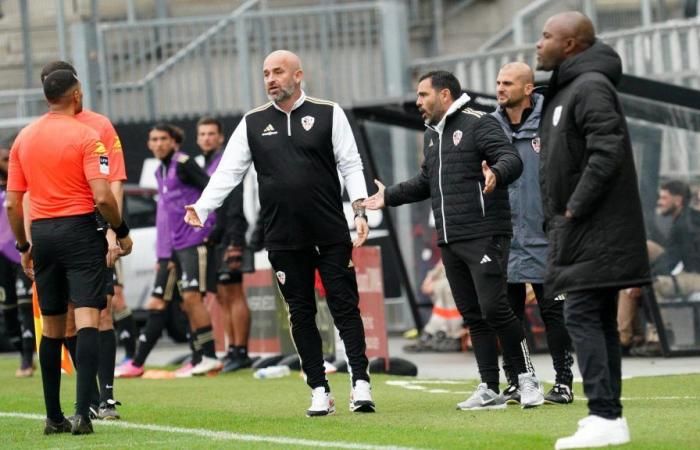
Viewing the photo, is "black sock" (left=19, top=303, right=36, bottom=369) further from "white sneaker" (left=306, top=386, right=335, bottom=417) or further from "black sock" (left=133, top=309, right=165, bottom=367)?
"white sneaker" (left=306, top=386, right=335, bottom=417)

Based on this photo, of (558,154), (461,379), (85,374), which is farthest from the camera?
(461,379)

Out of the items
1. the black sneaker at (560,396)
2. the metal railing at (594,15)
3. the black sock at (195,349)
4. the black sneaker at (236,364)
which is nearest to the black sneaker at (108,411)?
the black sneaker at (560,396)

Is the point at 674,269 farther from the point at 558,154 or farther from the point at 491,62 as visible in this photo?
the point at 558,154

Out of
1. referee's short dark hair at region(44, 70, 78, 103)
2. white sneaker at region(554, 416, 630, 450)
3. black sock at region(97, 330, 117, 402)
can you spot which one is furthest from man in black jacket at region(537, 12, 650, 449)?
black sock at region(97, 330, 117, 402)

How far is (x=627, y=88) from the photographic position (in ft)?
45.1

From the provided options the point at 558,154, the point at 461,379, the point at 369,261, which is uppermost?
the point at 558,154

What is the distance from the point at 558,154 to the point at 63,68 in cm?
322

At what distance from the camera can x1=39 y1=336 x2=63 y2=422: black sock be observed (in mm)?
9341

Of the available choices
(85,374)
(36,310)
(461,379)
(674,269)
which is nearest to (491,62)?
(674,269)

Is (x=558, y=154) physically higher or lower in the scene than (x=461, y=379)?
higher

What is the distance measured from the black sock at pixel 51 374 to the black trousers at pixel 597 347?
310 centimetres

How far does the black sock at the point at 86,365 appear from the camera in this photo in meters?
9.13

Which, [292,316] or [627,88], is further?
[627,88]

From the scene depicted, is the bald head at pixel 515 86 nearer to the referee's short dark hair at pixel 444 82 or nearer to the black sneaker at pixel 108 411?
the referee's short dark hair at pixel 444 82
